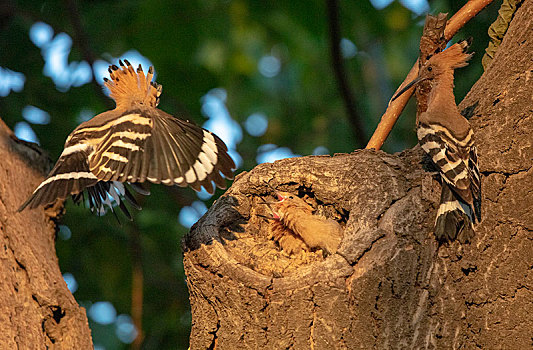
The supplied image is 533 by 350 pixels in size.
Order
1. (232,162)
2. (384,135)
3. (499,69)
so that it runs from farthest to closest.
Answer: (384,135) < (232,162) < (499,69)

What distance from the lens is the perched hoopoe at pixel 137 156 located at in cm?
310

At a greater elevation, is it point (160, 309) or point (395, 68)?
point (395, 68)

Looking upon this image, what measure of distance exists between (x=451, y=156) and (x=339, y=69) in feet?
7.02

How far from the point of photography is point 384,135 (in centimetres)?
374

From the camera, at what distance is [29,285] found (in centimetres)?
315

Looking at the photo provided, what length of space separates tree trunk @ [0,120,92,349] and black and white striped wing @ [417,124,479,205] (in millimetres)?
1907

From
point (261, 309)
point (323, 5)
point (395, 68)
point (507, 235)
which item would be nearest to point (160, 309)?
point (323, 5)

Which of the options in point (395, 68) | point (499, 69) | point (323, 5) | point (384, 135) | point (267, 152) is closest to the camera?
point (499, 69)

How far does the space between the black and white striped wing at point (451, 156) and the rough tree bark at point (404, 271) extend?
0.07 meters

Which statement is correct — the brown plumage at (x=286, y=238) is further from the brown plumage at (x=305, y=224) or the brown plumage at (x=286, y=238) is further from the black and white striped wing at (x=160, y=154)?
the black and white striped wing at (x=160, y=154)

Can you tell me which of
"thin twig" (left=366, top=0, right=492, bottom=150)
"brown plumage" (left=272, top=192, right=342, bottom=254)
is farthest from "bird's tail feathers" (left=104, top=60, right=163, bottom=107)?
"thin twig" (left=366, top=0, right=492, bottom=150)

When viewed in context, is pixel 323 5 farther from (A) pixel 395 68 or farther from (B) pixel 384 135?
(A) pixel 395 68

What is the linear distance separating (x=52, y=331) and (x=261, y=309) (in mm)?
1127

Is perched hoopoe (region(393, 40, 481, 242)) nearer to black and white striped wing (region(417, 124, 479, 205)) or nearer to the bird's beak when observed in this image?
black and white striped wing (region(417, 124, 479, 205))
